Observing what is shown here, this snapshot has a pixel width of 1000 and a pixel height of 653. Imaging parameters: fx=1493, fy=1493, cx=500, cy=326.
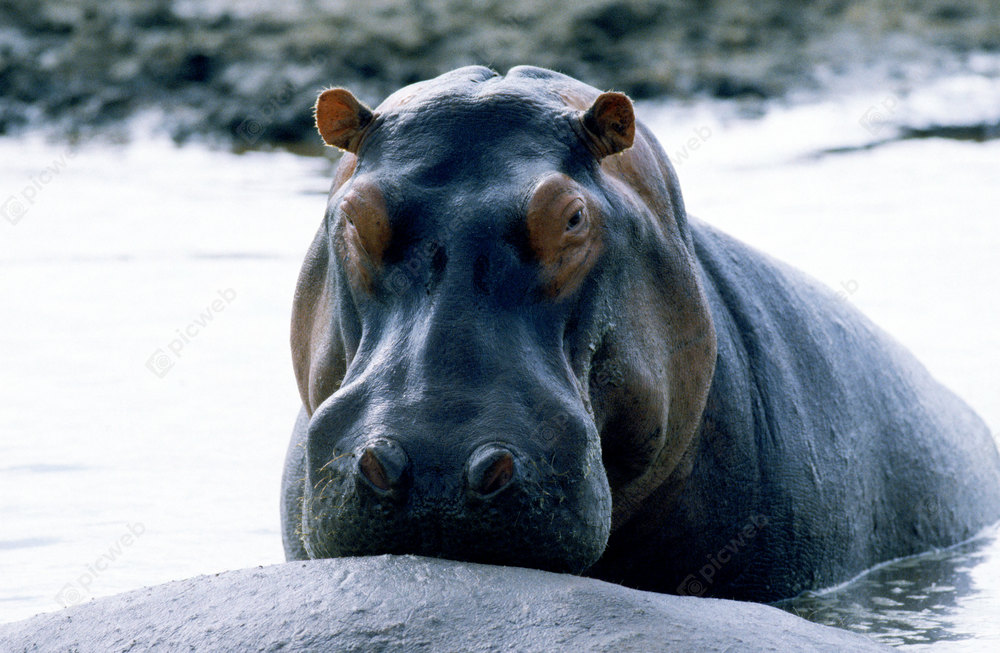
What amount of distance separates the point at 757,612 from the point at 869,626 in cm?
161

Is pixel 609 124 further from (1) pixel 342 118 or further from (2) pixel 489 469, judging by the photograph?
(2) pixel 489 469

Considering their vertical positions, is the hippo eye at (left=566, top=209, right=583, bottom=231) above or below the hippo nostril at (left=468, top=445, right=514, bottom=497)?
above

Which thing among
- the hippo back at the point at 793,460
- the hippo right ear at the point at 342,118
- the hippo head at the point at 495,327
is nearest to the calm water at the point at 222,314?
the hippo back at the point at 793,460

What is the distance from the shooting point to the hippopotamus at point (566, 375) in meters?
3.44

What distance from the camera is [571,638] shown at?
299cm

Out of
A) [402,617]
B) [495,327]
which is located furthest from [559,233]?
[402,617]

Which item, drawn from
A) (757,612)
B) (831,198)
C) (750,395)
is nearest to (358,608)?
(757,612)

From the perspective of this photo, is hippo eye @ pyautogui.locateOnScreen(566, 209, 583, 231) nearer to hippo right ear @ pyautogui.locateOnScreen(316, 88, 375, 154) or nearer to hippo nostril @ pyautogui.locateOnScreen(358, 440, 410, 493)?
hippo right ear @ pyautogui.locateOnScreen(316, 88, 375, 154)

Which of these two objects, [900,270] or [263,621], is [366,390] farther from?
[900,270]

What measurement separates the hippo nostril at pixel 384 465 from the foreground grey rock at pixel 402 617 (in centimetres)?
17

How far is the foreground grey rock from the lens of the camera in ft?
9.82

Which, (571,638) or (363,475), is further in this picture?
(363,475)

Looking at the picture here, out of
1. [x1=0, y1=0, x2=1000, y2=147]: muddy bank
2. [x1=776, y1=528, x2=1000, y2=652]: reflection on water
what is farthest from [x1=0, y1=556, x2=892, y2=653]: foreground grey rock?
[x1=0, y1=0, x2=1000, y2=147]: muddy bank

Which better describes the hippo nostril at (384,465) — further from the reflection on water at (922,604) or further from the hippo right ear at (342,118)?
the reflection on water at (922,604)
